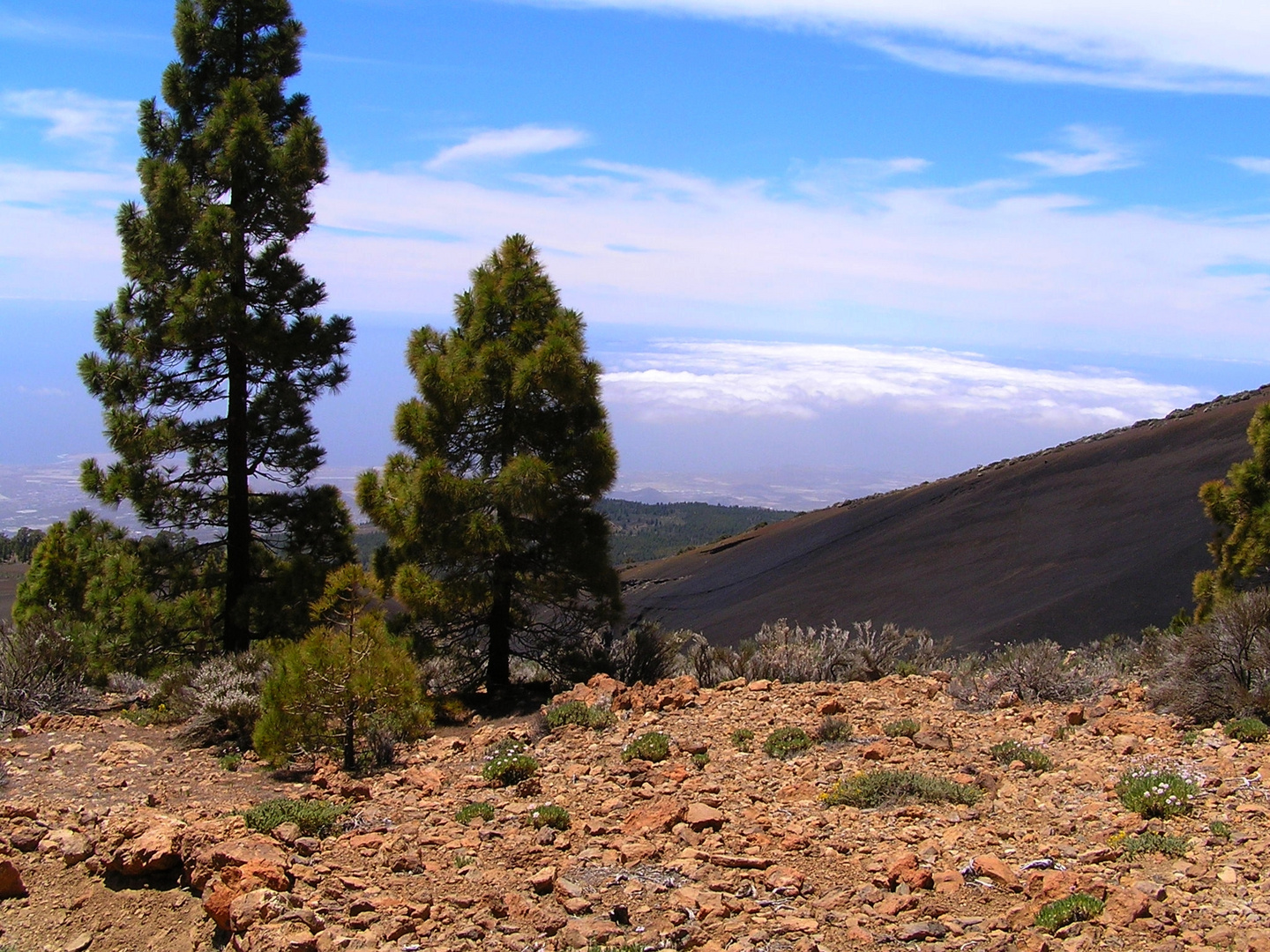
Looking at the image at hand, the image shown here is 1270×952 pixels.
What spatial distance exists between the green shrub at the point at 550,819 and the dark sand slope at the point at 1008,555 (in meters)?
12.6

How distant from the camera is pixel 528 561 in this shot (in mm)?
10398

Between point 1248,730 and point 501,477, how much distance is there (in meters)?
6.64

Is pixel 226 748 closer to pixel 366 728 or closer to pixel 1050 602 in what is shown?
pixel 366 728

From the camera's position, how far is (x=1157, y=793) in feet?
16.9

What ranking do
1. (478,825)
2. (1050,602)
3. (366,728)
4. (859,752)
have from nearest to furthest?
(478,825)
(859,752)
(366,728)
(1050,602)

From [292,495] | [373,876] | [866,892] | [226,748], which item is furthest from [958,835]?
[292,495]

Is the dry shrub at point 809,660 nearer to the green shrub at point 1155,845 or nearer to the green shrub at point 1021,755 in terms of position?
the green shrub at point 1021,755

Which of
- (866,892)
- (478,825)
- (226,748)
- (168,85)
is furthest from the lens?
(168,85)

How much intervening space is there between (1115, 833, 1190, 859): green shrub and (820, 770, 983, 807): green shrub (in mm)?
1012

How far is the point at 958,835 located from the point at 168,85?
11.5 meters

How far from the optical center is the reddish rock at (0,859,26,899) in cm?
487

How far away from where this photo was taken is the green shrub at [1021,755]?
618cm

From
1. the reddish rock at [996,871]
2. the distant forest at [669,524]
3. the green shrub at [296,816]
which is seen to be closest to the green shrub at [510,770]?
the green shrub at [296,816]

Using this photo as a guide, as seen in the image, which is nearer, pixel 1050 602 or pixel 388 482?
pixel 388 482
